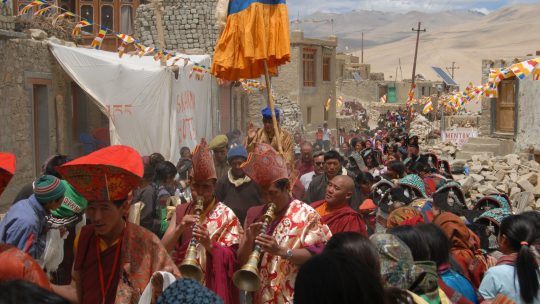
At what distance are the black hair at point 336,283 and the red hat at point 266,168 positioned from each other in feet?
6.60

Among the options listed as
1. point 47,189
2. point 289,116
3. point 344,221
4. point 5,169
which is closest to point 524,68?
point 344,221

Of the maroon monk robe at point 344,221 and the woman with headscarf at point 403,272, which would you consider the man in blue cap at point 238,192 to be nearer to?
the maroon monk robe at point 344,221

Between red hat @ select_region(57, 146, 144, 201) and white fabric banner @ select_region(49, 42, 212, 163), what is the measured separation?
26.1 ft

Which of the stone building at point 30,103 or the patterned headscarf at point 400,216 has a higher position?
the stone building at point 30,103

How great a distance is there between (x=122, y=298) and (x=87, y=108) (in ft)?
39.2

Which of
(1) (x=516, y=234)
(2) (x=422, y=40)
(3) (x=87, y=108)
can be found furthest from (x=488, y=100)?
(2) (x=422, y=40)

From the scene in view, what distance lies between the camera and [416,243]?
3.51m

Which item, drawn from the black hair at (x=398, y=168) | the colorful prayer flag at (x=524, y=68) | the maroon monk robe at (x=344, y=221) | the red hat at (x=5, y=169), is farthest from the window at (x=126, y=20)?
the red hat at (x=5, y=169)

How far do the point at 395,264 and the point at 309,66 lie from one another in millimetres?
33570

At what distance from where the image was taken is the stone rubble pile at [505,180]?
12016mm

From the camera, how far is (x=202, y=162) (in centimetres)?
448

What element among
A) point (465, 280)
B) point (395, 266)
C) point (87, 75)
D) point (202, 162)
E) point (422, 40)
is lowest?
point (465, 280)

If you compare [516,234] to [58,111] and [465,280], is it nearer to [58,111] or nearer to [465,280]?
[465,280]

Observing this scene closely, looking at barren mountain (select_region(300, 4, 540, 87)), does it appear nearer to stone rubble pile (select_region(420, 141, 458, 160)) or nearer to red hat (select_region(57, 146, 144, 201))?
→ stone rubble pile (select_region(420, 141, 458, 160))
